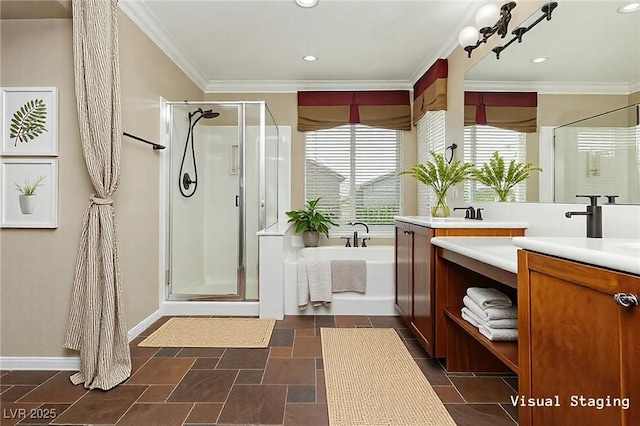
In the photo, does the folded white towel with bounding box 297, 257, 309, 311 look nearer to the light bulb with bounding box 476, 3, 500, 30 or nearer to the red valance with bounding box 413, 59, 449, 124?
the red valance with bounding box 413, 59, 449, 124

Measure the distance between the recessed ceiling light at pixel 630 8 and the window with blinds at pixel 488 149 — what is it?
2.33 ft

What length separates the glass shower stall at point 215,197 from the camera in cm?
336

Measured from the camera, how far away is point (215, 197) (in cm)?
353

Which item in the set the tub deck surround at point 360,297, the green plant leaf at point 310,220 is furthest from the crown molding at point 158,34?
the tub deck surround at point 360,297

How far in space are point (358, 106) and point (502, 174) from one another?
242 cm

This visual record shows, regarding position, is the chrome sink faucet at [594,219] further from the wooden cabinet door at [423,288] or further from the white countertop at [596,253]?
the wooden cabinet door at [423,288]

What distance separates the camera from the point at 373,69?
4000 mm

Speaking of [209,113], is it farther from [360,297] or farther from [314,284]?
[360,297]

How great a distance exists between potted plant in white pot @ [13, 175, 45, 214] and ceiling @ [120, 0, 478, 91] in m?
1.38

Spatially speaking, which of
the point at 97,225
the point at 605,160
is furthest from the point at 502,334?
the point at 97,225

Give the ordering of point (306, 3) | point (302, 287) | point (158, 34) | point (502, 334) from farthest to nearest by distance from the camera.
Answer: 1. point (302, 287)
2. point (158, 34)
3. point (306, 3)
4. point (502, 334)

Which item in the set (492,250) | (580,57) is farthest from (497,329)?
(580,57)

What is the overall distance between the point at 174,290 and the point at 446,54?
3311 millimetres

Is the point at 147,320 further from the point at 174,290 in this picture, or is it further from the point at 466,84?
the point at 466,84
